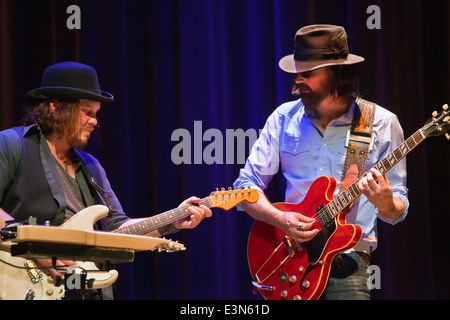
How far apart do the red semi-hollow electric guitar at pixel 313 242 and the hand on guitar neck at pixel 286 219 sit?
43 millimetres

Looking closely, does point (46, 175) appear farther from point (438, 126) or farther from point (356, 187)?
→ point (438, 126)

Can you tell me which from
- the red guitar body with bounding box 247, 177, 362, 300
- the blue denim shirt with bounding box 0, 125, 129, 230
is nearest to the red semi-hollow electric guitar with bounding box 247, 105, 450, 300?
the red guitar body with bounding box 247, 177, 362, 300

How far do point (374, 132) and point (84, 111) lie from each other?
5.36ft

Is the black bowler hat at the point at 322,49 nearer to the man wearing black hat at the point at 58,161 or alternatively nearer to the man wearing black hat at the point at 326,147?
the man wearing black hat at the point at 326,147

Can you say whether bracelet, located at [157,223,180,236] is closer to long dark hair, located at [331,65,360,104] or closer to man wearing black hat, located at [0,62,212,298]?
man wearing black hat, located at [0,62,212,298]

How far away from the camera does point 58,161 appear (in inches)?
139

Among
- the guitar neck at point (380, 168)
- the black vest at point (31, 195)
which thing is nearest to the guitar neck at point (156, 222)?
the black vest at point (31, 195)

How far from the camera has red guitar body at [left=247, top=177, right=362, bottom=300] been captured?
3148 millimetres

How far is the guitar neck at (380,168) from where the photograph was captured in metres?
3.08

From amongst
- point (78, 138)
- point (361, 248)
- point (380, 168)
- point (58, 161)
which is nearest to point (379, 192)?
point (380, 168)

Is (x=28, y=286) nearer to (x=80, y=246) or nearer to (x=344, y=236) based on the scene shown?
(x=80, y=246)

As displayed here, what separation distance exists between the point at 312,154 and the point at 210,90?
51.1 inches

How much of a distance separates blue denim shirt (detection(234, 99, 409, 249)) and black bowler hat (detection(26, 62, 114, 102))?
962 mm

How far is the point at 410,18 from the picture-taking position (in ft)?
14.4
